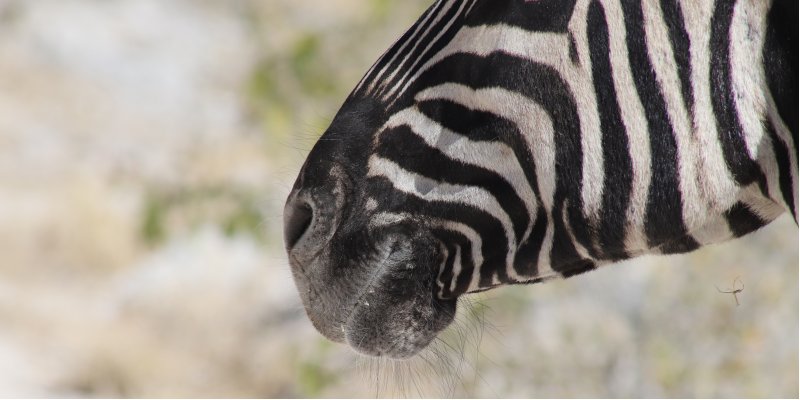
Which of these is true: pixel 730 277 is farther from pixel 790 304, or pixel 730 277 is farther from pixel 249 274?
pixel 249 274

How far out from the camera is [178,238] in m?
10.3

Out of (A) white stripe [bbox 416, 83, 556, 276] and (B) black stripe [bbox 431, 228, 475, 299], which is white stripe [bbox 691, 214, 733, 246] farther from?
(B) black stripe [bbox 431, 228, 475, 299]

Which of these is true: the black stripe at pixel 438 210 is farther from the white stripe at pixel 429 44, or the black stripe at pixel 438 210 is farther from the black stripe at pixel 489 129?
the white stripe at pixel 429 44

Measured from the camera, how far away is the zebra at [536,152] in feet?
5.94

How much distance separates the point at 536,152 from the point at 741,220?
46 cm

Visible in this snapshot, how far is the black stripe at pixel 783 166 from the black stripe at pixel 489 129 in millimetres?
470

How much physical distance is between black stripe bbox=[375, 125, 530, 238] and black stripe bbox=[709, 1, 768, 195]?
1.42ft

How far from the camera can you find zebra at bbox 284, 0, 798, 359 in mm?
1812

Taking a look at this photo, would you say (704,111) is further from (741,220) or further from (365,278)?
(365,278)

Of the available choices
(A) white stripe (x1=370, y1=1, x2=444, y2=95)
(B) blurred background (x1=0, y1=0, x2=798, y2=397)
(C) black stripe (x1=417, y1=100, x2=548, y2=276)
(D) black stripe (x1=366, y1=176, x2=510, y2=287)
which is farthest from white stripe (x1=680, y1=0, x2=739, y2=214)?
(B) blurred background (x1=0, y1=0, x2=798, y2=397)

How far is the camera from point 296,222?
2.19 meters

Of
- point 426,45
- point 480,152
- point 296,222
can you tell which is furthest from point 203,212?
point 480,152

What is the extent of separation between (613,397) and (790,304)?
1380 mm

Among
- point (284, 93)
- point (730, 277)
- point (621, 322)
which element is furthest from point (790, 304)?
point (284, 93)
